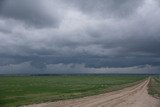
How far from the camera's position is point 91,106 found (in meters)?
36.5

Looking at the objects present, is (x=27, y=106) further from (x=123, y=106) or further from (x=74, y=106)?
(x=123, y=106)

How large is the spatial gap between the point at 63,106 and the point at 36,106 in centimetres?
353

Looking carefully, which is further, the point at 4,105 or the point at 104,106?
the point at 4,105

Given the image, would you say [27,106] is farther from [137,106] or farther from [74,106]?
[137,106]

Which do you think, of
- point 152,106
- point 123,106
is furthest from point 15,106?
point 152,106

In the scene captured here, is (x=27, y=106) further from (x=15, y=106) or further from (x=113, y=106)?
(x=113, y=106)

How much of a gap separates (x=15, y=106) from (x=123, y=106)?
1320 cm

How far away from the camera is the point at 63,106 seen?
119ft

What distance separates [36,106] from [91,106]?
6686 mm

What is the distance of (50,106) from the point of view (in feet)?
120

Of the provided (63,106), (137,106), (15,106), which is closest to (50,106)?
(63,106)

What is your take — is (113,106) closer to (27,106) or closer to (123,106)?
(123,106)

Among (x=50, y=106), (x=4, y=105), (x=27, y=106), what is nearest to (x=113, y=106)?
(x=50, y=106)

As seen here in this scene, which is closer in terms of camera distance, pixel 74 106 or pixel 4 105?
pixel 74 106
